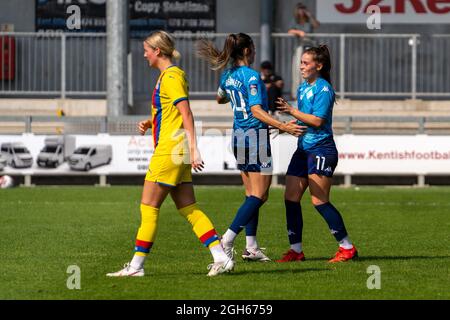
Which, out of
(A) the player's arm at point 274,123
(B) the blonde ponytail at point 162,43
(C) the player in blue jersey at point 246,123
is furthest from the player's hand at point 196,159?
(C) the player in blue jersey at point 246,123

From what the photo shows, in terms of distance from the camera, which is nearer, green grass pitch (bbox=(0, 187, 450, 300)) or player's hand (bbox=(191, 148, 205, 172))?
green grass pitch (bbox=(0, 187, 450, 300))

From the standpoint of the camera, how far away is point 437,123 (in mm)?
25312

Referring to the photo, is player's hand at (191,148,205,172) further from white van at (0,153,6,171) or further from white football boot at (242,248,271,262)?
white van at (0,153,6,171)

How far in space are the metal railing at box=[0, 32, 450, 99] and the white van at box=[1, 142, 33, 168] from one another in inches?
200

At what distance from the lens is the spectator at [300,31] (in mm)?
27584

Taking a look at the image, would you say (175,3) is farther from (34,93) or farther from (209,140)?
(209,140)

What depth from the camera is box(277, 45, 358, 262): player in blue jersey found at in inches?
439

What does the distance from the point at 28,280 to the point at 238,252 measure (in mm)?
2958

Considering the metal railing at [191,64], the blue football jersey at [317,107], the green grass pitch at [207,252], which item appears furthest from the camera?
the metal railing at [191,64]

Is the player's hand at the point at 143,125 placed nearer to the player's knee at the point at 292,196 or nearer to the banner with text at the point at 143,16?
the player's knee at the point at 292,196

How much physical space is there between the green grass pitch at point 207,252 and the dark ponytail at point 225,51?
182 cm

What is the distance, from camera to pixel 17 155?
23.7m

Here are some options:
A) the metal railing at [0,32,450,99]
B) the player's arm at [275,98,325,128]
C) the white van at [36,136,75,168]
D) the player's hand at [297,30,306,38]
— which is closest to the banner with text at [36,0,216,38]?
the metal railing at [0,32,450,99]
